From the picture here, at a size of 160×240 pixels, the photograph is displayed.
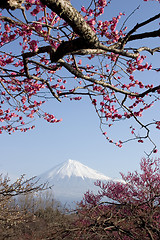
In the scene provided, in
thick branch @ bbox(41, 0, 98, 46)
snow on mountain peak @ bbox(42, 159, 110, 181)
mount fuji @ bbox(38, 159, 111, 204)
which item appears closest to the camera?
thick branch @ bbox(41, 0, 98, 46)

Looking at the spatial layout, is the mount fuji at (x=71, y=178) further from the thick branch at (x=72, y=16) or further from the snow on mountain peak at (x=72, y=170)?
the thick branch at (x=72, y=16)

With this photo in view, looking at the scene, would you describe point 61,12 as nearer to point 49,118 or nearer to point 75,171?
point 49,118

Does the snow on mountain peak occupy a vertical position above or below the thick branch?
above

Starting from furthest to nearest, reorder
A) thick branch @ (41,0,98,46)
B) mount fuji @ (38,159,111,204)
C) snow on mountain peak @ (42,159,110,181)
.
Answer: snow on mountain peak @ (42,159,110,181) → mount fuji @ (38,159,111,204) → thick branch @ (41,0,98,46)

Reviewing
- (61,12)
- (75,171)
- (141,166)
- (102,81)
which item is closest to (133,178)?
(141,166)

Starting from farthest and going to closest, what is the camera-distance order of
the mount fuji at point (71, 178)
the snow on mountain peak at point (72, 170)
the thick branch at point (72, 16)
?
1. the snow on mountain peak at point (72, 170)
2. the mount fuji at point (71, 178)
3. the thick branch at point (72, 16)

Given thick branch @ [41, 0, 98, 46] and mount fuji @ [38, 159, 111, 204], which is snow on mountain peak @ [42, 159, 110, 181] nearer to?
mount fuji @ [38, 159, 111, 204]

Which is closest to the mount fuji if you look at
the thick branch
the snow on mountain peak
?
the snow on mountain peak

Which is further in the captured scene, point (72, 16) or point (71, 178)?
point (71, 178)

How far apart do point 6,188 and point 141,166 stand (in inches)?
257

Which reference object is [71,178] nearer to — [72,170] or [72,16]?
[72,170]

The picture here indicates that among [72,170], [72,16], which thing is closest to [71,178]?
[72,170]

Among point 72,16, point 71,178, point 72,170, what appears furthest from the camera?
point 71,178

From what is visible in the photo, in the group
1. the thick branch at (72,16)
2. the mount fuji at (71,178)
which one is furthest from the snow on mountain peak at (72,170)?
the thick branch at (72,16)
